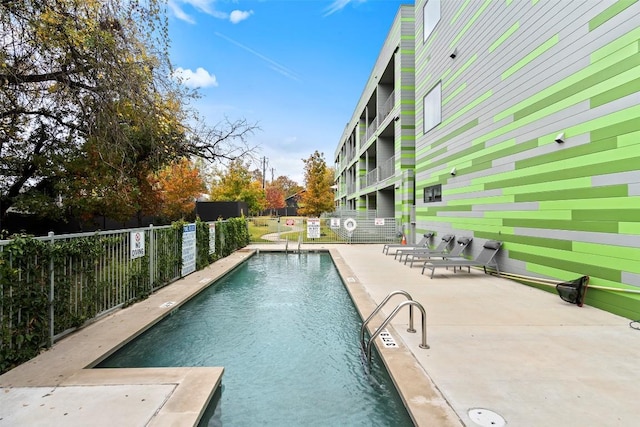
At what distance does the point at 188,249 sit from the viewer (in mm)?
8594

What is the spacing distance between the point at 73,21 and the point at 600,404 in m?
8.11

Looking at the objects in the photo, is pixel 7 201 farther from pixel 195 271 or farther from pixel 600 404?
pixel 600 404

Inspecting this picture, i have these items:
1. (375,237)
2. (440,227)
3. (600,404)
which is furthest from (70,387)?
(375,237)

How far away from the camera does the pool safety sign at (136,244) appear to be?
580cm

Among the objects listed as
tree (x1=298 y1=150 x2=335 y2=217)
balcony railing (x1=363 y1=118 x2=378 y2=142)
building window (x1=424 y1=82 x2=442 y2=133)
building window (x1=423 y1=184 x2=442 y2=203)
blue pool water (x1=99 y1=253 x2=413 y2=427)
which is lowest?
blue pool water (x1=99 y1=253 x2=413 y2=427)

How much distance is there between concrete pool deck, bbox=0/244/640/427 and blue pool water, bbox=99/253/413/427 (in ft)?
0.86

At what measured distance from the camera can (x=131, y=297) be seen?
5.89 metres

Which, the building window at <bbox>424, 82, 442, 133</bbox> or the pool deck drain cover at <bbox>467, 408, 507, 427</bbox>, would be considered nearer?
the pool deck drain cover at <bbox>467, 408, 507, 427</bbox>

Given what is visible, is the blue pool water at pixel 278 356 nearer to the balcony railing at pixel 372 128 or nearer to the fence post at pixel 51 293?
the fence post at pixel 51 293

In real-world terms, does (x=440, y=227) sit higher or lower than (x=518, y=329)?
higher

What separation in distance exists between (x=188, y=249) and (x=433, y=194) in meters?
9.10

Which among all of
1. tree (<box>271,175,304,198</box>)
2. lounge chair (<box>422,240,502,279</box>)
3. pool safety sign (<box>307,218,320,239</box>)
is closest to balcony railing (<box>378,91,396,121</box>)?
pool safety sign (<box>307,218,320,239</box>)

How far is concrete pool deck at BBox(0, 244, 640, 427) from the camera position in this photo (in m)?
2.47

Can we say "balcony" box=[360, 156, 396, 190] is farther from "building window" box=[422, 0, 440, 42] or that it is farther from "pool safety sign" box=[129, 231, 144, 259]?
"pool safety sign" box=[129, 231, 144, 259]
